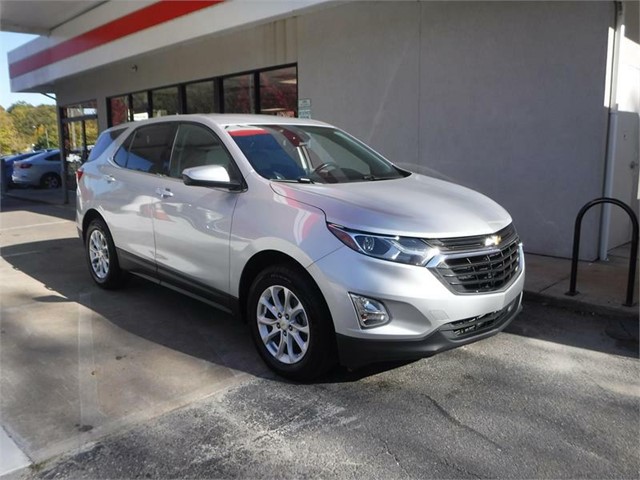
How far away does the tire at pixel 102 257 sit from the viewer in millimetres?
5676

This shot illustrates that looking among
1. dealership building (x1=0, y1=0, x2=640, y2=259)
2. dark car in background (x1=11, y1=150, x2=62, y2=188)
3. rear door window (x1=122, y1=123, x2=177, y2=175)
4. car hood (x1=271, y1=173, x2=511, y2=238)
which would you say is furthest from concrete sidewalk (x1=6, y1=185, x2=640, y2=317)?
dark car in background (x1=11, y1=150, x2=62, y2=188)

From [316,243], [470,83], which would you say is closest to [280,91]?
[470,83]

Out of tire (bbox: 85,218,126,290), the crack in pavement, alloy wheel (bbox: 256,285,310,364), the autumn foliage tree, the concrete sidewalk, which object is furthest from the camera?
the autumn foliage tree

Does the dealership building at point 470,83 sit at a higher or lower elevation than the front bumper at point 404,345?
higher

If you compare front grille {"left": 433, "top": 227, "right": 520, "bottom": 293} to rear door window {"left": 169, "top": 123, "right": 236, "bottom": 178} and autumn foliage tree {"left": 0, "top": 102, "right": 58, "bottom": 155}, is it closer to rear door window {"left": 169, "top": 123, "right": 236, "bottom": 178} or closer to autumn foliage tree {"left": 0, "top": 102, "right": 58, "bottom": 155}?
rear door window {"left": 169, "top": 123, "right": 236, "bottom": 178}

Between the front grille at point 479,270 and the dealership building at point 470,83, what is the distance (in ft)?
1.40

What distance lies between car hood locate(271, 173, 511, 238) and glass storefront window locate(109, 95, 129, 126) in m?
13.4

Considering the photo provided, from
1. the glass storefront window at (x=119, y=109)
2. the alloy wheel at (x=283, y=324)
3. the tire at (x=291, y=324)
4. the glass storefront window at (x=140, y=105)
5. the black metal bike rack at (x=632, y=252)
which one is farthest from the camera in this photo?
the glass storefront window at (x=119, y=109)

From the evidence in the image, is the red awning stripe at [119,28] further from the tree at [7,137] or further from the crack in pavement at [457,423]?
the tree at [7,137]

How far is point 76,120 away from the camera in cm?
1856

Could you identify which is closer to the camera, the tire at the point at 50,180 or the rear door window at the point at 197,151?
the rear door window at the point at 197,151

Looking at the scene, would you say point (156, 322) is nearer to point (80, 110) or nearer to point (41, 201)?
point (41, 201)

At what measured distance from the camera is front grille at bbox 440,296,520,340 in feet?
11.0

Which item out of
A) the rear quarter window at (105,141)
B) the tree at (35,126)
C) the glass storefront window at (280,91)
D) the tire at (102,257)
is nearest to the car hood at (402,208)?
the tire at (102,257)
